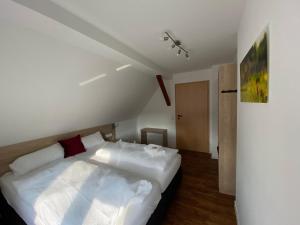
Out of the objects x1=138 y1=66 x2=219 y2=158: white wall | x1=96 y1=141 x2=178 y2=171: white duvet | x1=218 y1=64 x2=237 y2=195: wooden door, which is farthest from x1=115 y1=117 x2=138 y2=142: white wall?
x1=218 y1=64 x2=237 y2=195: wooden door

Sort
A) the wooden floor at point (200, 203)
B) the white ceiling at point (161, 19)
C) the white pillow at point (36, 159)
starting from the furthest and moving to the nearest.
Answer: the white pillow at point (36, 159), the wooden floor at point (200, 203), the white ceiling at point (161, 19)

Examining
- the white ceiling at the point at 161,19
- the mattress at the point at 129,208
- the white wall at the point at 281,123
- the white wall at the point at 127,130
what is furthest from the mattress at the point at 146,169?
the white ceiling at the point at 161,19

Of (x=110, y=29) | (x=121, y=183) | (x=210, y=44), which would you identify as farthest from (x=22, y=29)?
(x=210, y=44)

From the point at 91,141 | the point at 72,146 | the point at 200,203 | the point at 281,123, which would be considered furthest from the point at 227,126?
the point at 72,146

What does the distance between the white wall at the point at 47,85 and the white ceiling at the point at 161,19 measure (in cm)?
46

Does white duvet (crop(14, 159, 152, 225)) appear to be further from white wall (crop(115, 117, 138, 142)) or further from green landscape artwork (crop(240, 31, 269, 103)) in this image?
white wall (crop(115, 117, 138, 142))

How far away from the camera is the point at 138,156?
7.23ft

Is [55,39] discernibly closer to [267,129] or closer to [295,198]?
[267,129]

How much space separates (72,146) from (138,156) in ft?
4.05

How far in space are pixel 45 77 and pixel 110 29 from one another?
942mm

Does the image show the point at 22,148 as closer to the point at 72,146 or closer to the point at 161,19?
the point at 72,146

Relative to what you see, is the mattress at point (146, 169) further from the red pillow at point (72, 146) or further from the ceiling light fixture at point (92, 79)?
the ceiling light fixture at point (92, 79)

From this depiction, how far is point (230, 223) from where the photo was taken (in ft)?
5.68

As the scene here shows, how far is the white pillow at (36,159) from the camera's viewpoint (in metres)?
1.97
